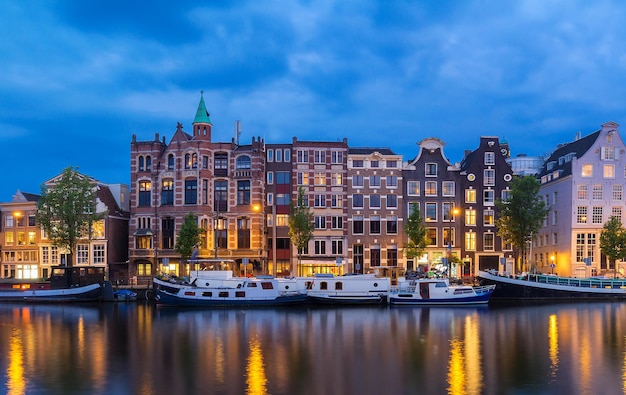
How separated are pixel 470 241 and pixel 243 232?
101ft

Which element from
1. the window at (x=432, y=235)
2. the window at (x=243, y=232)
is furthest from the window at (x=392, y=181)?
the window at (x=243, y=232)

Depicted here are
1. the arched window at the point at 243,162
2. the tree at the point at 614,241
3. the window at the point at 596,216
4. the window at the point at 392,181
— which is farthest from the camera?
the window at the point at 392,181

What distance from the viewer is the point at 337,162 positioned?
8506cm

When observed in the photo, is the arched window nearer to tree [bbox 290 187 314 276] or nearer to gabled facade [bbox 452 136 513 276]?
tree [bbox 290 187 314 276]

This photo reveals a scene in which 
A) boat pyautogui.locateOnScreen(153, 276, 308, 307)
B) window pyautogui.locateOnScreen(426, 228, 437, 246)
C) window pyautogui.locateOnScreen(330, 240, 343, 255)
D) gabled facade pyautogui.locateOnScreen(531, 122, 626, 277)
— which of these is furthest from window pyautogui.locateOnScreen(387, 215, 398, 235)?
boat pyautogui.locateOnScreen(153, 276, 308, 307)

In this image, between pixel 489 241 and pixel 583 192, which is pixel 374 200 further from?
pixel 583 192

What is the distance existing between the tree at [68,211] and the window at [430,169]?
43467mm

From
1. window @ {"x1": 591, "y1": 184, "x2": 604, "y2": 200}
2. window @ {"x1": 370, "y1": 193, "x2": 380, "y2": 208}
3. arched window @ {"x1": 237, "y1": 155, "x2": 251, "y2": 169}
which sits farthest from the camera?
window @ {"x1": 370, "y1": 193, "x2": 380, "y2": 208}

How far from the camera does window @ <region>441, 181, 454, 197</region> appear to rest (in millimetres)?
85938

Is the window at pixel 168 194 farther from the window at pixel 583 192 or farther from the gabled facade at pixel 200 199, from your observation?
the window at pixel 583 192

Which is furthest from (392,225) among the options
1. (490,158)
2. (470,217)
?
(490,158)

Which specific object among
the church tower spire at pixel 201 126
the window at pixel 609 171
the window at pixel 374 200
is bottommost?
the window at pixel 374 200

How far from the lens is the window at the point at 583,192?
84.0m

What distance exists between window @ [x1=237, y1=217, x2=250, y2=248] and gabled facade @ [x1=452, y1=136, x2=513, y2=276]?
2909 cm
